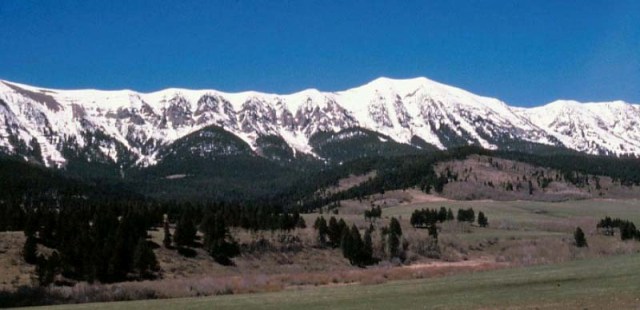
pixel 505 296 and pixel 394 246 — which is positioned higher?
pixel 505 296

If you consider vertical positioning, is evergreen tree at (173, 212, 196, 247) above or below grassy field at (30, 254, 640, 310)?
above

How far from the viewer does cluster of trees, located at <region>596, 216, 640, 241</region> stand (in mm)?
161250

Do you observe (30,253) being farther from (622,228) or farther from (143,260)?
(622,228)

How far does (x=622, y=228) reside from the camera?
166 meters

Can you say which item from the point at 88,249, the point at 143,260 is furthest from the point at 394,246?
the point at 88,249

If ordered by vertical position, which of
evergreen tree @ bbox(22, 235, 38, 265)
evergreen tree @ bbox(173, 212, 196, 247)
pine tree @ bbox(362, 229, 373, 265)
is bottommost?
pine tree @ bbox(362, 229, 373, 265)

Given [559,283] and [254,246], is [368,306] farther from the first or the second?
[254,246]

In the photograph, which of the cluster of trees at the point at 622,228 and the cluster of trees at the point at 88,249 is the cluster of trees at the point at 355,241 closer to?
the cluster of trees at the point at 88,249

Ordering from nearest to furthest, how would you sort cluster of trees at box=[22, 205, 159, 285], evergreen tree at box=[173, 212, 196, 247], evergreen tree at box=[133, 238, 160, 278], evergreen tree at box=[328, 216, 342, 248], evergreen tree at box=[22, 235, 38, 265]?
cluster of trees at box=[22, 205, 159, 285]
evergreen tree at box=[22, 235, 38, 265]
evergreen tree at box=[133, 238, 160, 278]
evergreen tree at box=[173, 212, 196, 247]
evergreen tree at box=[328, 216, 342, 248]

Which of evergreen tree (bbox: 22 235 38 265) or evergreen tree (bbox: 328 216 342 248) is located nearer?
evergreen tree (bbox: 22 235 38 265)

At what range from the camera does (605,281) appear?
154ft

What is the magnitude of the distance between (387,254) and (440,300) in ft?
314

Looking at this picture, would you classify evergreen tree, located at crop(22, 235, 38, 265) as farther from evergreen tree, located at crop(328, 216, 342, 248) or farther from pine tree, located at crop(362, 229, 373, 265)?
evergreen tree, located at crop(328, 216, 342, 248)

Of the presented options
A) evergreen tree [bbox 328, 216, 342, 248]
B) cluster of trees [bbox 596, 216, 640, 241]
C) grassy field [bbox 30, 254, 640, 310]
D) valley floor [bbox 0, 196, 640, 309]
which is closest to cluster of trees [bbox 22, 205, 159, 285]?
valley floor [bbox 0, 196, 640, 309]
